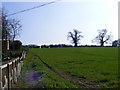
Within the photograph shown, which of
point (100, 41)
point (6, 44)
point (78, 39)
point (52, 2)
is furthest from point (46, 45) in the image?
point (52, 2)

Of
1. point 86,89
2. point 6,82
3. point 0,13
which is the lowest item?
point 86,89

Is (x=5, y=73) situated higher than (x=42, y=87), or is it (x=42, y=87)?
(x=5, y=73)

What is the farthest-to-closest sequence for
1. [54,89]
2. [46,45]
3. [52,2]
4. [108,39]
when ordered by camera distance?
1. [108,39]
2. [46,45]
3. [52,2]
4. [54,89]

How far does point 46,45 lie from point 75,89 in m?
71.8

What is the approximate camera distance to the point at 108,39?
95.3 metres

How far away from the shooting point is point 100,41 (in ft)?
314

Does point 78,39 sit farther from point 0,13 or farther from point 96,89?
point 96,89

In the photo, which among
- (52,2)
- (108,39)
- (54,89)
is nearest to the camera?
(54,89)

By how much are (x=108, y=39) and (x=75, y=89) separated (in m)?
91.1

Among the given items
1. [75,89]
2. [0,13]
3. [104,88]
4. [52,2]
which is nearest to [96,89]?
[104,88]

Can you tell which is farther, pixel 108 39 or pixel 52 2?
pixel 108 39

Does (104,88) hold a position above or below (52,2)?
below

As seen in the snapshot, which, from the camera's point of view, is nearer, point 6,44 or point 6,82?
point 6,82

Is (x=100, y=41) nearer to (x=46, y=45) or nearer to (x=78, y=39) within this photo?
(x=78, y=39)
